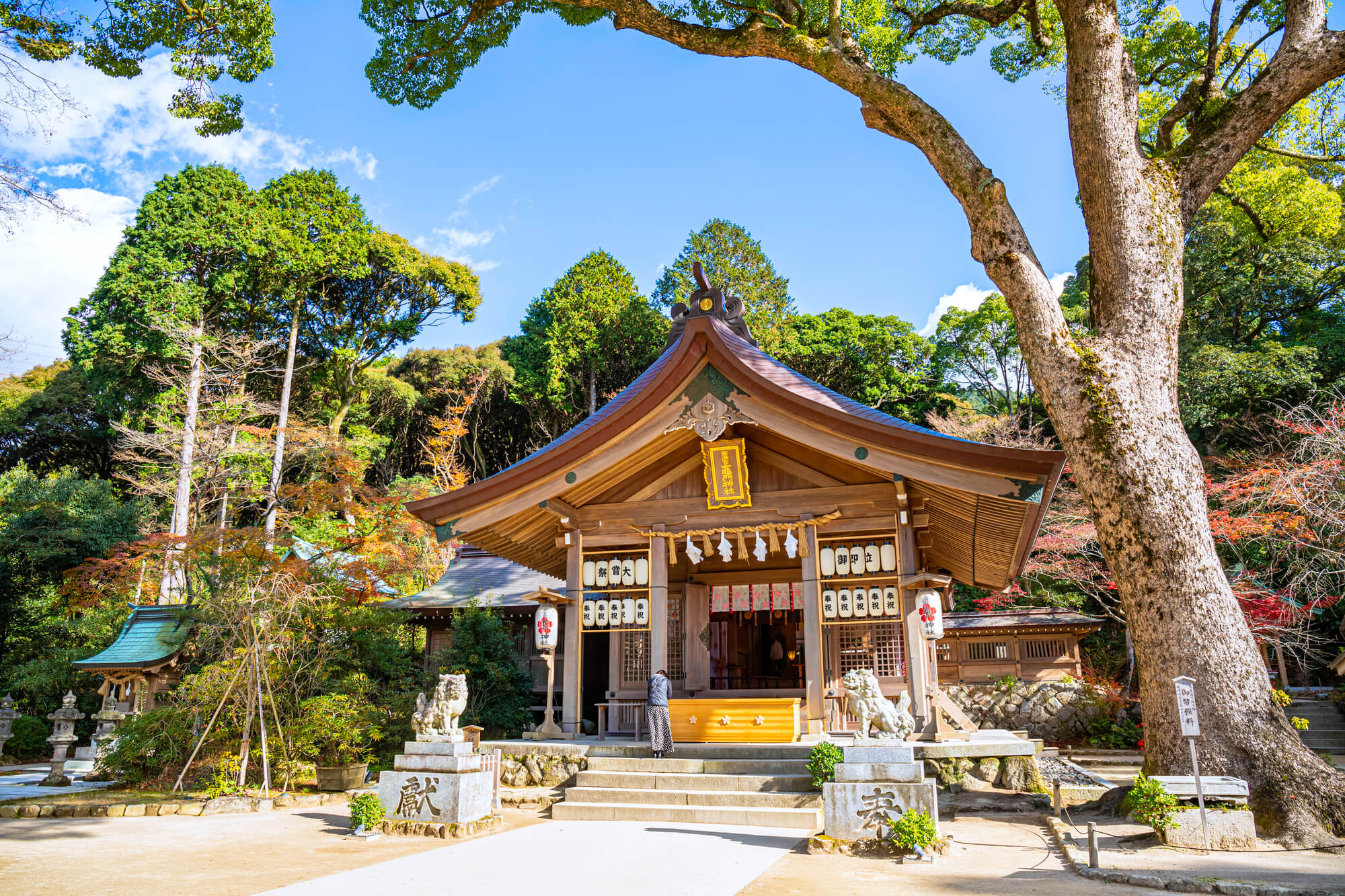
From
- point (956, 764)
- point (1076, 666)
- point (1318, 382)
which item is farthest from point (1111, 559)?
point (1318, 382)

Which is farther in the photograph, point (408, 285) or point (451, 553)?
point (408, 285)

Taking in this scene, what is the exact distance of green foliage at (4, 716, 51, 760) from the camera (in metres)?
18.4

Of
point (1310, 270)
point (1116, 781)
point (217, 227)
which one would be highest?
point (217, 227)

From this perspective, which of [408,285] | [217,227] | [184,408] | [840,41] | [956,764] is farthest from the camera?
[408,285]

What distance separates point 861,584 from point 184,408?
73.7 ft

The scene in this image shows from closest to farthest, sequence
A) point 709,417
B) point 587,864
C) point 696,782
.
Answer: point 587,864 → point 696,782 → point 709,417

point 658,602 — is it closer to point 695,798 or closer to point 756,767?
point 756,767

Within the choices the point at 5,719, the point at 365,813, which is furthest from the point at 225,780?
the point at 5,719

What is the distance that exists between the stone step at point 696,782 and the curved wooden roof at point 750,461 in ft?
12.2

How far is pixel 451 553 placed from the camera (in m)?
27.4

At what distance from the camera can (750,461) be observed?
11.9 meters

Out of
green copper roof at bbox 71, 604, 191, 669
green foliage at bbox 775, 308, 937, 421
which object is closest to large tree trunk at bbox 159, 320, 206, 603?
green copper roof at bbox 71, 604, 191, 669

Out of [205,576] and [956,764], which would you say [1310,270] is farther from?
[205,576]

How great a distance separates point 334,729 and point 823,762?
718 cm
